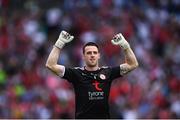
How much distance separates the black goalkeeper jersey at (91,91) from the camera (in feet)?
39.7

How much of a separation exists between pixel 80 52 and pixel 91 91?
8707mm

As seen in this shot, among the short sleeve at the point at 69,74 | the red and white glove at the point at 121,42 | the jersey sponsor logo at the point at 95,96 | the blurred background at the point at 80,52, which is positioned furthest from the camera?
the blurred background at the point at 80,52

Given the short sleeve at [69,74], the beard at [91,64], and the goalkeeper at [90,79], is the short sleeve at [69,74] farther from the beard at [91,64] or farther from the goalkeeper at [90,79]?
the beard at [91,64]

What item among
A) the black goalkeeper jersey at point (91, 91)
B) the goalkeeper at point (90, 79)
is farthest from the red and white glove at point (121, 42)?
the black goalkeeper jersey at point (91, 91)

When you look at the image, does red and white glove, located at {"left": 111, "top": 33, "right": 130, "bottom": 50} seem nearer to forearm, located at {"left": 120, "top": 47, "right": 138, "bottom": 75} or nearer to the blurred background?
forearm, located at {"left": 120, "top": 47, "right": 138, "bottom": 75}

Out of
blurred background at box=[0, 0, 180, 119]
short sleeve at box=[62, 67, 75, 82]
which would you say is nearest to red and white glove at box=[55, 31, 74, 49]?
short sleeve at box=[62, 67, 75, 82]

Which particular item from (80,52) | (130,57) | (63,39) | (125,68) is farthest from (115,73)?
(80,52)

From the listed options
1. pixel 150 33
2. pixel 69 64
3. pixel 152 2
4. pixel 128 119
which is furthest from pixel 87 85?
pixel 152 2

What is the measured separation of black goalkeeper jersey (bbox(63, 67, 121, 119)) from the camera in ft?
39.7

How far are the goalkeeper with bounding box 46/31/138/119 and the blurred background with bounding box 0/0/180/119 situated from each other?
5.43 meters

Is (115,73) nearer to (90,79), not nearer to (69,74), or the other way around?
(90,79)

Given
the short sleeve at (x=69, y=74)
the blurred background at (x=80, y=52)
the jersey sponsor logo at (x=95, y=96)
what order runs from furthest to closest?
the blurred background at (x=80, y=52)
the short sleeve at (x=69, y=74)
the jersey sponsor logo at (x=95, y=96)

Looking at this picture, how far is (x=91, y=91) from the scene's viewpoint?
1210 cm

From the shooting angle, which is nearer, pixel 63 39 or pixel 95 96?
pixel 95 96
